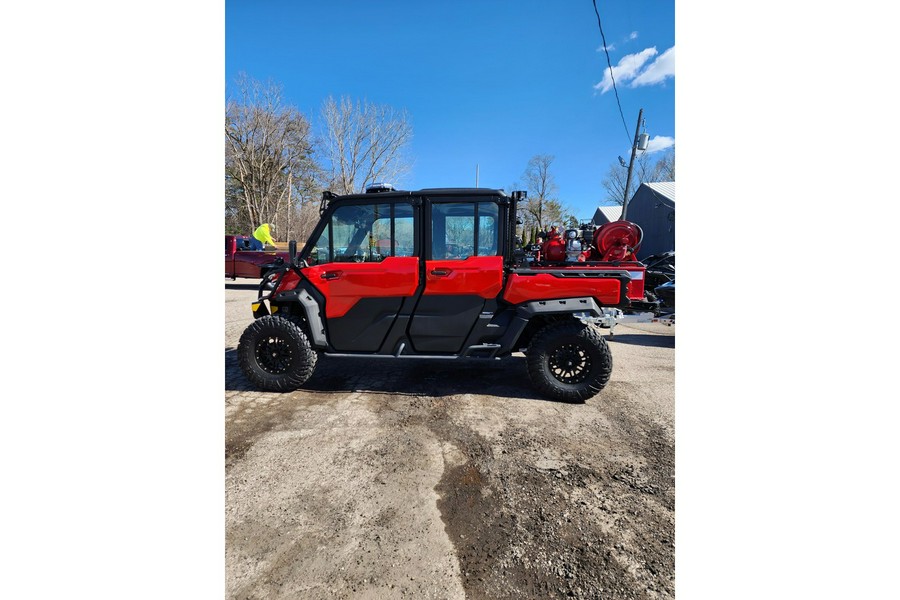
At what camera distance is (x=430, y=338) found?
3271mm

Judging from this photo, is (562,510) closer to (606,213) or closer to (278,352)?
(278,352)

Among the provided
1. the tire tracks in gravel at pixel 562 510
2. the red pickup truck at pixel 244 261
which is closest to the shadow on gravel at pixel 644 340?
the tire tracks in gravel at pixel 562 510

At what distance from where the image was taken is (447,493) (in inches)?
75.1

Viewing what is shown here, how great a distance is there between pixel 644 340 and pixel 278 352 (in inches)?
218

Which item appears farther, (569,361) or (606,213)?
(606,213)

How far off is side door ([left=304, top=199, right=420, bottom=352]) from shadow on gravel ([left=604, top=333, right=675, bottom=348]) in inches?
160

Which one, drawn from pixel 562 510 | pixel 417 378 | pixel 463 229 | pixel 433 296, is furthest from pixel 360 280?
pixel 562 510

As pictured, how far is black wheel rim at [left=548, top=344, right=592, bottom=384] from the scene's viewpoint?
315 centimetres

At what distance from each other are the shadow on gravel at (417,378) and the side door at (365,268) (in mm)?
491

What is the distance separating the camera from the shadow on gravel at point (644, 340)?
5382mm

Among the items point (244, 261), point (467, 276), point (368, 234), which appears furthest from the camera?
point (244, 261)

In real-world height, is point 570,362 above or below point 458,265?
below

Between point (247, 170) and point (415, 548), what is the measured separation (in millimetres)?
31828

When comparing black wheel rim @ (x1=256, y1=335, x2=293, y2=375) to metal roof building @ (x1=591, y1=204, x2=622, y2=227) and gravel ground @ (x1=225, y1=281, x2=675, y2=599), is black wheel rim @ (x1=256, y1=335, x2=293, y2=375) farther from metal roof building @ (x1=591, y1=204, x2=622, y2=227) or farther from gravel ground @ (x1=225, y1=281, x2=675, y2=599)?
metal roof building @ (x1=591, y1=204, x2=622, y2=227)
